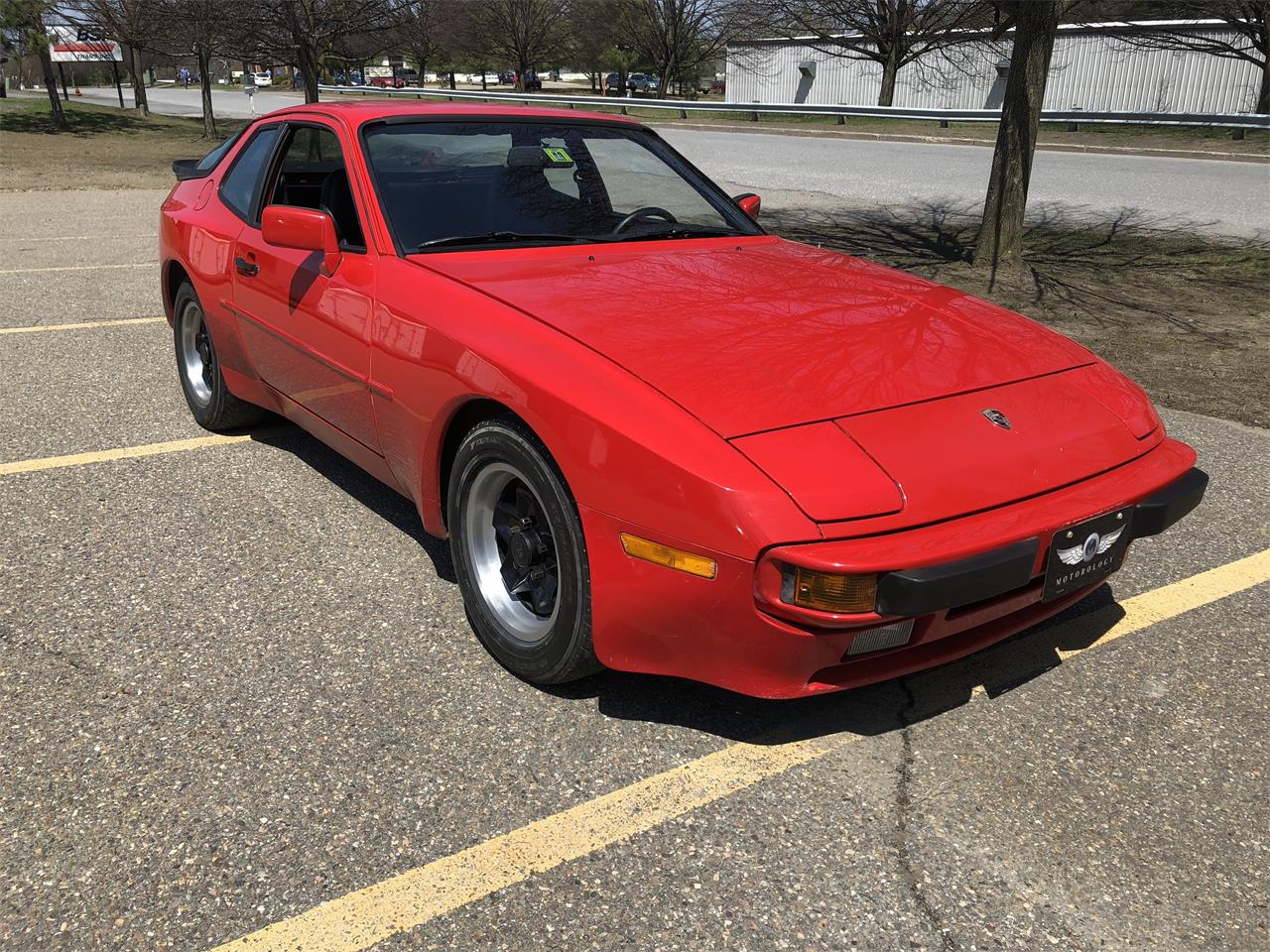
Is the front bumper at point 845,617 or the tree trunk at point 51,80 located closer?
the front bumper at point 845,617

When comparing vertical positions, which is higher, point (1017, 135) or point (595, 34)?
point (595, 34)

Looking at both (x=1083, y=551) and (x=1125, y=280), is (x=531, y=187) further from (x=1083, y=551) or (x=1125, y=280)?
(x=1125, y=280)

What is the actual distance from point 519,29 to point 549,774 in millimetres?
59637

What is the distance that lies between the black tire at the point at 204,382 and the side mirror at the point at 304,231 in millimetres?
1298

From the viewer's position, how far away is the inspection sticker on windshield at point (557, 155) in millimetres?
3703

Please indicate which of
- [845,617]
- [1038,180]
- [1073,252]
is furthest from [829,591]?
[1038,180]

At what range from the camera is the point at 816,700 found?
2791 millimetres

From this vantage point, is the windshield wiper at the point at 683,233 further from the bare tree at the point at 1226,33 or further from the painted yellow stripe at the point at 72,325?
the bare tree at the point at 1226,33

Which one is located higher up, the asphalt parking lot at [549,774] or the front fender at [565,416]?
the front fender at [565,416]

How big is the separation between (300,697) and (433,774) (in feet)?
1.73

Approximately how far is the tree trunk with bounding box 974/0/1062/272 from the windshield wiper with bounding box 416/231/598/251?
5.66 meters

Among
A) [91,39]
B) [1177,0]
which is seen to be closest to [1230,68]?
[1177,0]

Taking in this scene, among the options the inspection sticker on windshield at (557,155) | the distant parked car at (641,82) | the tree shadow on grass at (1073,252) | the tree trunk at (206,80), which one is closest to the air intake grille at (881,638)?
the inspection sticker on windshield at (557,155)

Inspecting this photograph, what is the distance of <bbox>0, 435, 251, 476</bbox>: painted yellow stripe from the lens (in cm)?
433
